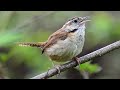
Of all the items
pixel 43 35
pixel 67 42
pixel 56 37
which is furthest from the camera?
pixel 43 35

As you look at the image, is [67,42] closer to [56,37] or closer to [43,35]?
[56,37]

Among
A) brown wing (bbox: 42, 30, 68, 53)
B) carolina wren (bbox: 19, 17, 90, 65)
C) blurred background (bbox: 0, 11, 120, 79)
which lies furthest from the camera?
blurred background (bbox: 0, 11, 120, 79)

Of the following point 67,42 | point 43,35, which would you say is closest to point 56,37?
point 67,42

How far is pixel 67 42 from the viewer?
468 centimetres

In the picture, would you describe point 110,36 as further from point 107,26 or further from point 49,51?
point 49,51

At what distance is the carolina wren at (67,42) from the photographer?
15.2 feet

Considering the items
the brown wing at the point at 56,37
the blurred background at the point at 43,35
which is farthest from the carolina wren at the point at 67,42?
the blurred background at the point at 43,35

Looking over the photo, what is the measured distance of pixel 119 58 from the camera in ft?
25.7

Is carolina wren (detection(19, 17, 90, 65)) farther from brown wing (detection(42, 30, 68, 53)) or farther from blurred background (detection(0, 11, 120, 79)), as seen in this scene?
blurred background (detection(0, 11, 120, 79))

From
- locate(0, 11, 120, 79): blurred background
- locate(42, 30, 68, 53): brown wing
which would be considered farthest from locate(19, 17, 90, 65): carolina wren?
locate(0, 11, 120, 79): blurred background

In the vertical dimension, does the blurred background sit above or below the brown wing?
below

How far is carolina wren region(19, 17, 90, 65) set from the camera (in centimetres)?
464

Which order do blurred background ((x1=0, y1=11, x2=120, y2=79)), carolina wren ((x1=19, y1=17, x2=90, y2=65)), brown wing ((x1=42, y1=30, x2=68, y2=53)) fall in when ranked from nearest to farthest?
carolina wren ((x1=19, y1=17, x2=90, y2=65)) < brown wing ((x1=42, y1=30, x2=68, y2=53)) < blurred background ((x1=0, y1=11, x2=120, y2=79))

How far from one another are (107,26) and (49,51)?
190cm
